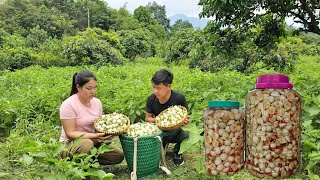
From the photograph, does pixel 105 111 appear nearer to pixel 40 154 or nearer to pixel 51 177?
pixel 40 154

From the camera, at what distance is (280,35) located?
191 inches

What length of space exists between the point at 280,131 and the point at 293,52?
11974 mm

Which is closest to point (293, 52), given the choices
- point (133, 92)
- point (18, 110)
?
point (133, 92)

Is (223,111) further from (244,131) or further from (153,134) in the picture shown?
(153,134)

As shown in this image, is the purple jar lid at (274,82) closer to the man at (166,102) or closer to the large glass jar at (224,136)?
the large glass jar at (224,136)

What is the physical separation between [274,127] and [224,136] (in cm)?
18

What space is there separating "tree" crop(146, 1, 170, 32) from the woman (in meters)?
39.4

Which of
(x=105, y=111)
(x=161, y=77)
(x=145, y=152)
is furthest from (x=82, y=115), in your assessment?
(x=105, y=111)

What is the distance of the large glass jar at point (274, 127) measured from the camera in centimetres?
111

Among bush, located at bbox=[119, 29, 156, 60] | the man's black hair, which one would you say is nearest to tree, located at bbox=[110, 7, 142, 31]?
bush, located at bbox=[119, 29, 156, 60]

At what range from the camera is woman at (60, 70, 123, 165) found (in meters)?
2.64

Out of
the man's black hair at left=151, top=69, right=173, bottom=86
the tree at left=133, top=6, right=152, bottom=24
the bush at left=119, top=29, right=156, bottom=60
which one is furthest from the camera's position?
the tree at left=133, top=6, right=152, bottom=24

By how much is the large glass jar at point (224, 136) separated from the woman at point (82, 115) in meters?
1.52

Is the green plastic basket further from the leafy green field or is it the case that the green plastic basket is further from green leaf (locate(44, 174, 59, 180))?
green leaf (locate(44, 174, 59, 180))
